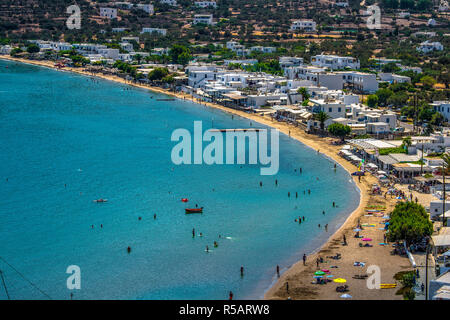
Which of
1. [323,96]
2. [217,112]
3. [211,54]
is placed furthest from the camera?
[211,54]

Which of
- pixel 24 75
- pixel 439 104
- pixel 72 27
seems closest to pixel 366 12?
pixel 72 27

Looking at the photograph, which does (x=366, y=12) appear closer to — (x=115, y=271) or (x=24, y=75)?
(x=24, y=75)

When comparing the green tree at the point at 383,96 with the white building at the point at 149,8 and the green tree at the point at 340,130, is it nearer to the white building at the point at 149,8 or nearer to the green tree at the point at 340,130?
the green tree at the point at 340,130

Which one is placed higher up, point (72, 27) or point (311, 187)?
point (72, 27)

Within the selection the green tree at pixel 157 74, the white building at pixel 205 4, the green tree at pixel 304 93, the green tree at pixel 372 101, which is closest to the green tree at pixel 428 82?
the green tree at pixel 372 101

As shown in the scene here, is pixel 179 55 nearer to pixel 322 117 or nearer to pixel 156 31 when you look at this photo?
pixel 156 31
